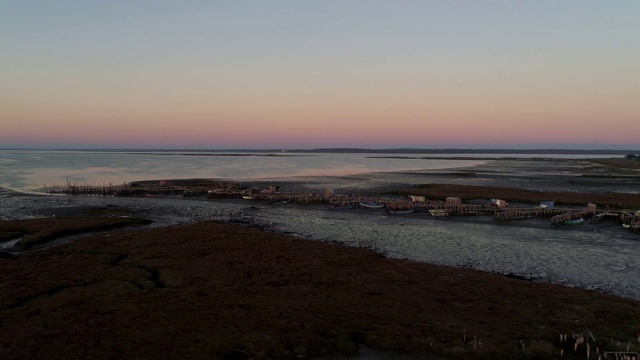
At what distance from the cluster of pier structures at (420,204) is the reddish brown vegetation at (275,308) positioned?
24.3 m

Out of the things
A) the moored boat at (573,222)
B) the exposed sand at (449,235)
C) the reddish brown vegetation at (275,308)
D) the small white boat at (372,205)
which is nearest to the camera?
the reddish brown vegetation at (275,308)

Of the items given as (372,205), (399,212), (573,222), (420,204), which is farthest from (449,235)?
(372,205)

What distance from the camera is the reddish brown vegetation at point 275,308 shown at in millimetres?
14844

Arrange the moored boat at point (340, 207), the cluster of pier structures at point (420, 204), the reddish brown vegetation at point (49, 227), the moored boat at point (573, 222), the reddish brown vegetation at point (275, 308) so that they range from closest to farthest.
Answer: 1. the reddish brown vegetation at point (275, 308)
2. the reddish brown vegetation at point (49, 227)
3. the moored boat at point (573, 222)
4. the cluster of pier structures at point (420, 204)
5. the moored boat at point (340, 207)

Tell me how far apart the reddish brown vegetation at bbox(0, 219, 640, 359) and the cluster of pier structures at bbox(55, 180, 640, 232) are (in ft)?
79.7

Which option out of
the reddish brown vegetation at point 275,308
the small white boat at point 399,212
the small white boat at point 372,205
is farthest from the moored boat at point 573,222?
the reddish brown vegetation at point 275,308

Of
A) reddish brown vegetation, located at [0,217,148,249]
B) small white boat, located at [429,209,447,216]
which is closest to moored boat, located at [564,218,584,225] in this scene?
small white boat, located at [429,209,447,216]

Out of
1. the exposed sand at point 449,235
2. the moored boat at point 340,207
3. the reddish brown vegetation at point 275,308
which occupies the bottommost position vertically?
the exposed sand at point 449,235

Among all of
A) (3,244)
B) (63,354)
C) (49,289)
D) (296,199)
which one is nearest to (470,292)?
(63,354)

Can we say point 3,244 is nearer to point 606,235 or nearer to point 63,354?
point 63,354

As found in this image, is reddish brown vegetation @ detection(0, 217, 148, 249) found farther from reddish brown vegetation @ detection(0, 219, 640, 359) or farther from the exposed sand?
reddish brown vegetation @ detection(0, 219, 640, 359)

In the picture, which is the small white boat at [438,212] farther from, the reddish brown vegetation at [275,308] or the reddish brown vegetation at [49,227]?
the reddish brown vegetation at [49,227]

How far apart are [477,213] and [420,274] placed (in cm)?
2707

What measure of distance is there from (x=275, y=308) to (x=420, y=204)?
1413 inches
